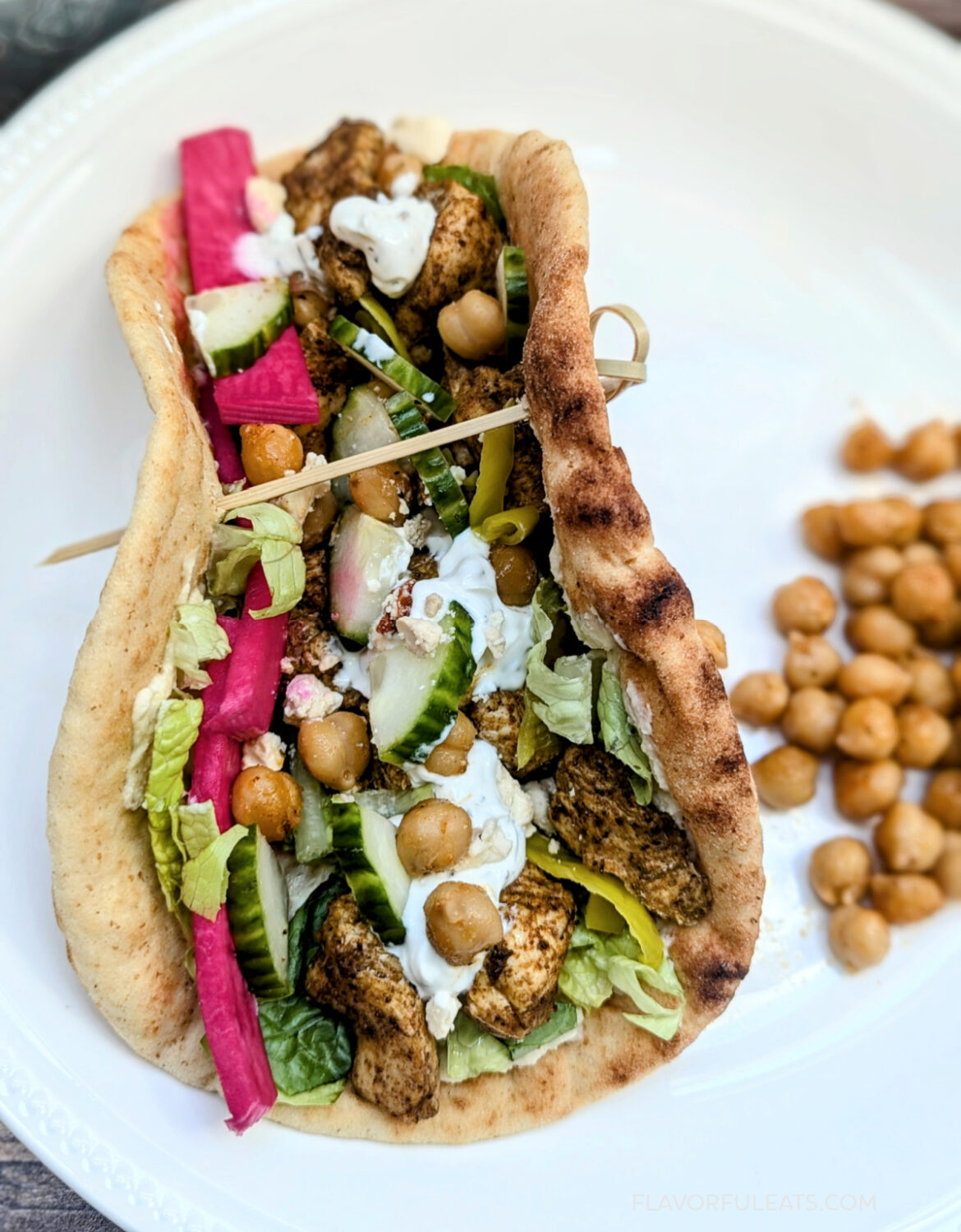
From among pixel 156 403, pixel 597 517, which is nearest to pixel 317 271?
pixel 156 403

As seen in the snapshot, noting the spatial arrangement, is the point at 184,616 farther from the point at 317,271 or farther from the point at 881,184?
the point at 881,184

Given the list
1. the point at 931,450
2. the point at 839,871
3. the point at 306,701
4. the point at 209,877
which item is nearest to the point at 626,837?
the point at 306,701

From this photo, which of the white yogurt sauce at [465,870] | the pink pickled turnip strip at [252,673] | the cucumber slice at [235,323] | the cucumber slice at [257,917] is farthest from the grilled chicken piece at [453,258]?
the cucumber slice at [257,917]

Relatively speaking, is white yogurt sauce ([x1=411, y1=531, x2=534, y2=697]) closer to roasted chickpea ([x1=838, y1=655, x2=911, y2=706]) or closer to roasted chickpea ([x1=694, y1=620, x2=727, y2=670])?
roasted chickpea ([x1=694, y1=620, x2=727, y2=670])

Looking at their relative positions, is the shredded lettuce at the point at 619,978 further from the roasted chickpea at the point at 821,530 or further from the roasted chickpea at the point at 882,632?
the roasted chickpea at the point at 821,530

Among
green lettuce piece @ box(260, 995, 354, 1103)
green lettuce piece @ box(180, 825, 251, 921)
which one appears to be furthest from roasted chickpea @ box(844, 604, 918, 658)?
green lettuce piece @ box(180, 825, 251, 921)

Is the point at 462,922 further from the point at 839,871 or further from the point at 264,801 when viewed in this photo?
the point at 839,871
